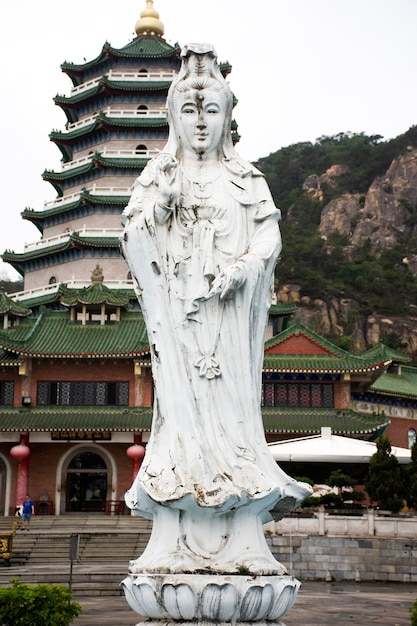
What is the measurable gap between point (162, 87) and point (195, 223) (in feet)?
119

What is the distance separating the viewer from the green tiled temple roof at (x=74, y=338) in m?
33.8

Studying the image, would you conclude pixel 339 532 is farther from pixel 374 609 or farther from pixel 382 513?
pixel 374 609

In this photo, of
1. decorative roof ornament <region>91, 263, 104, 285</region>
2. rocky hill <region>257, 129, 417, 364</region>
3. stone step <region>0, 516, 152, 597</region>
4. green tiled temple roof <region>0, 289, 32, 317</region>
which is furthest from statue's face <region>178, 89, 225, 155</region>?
rocky hill <region>257, 129, 417, 364</region>

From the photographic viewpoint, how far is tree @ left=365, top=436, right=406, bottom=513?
952 inches

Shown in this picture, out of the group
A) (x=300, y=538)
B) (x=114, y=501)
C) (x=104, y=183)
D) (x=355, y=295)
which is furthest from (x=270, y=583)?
(x=355, y=295)

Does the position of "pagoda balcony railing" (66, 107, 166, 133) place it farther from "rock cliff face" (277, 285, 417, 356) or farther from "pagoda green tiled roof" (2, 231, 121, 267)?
"rock cliff face" (277, 285, 417, 356)

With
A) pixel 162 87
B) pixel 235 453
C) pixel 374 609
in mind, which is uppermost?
pixel 162 87

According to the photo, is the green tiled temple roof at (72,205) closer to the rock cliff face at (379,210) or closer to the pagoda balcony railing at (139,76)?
the pagoda balcony railing at (139,76)

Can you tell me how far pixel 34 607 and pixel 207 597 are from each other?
113 inches

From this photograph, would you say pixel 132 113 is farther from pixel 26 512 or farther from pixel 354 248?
pixel 354 248

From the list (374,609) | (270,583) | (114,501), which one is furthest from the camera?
(114,501)

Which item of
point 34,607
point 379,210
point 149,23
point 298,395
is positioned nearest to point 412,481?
point 298,395

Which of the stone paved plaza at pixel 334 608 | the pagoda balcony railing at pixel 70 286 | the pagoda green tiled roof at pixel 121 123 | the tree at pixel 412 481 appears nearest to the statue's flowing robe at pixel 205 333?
the stone paved plaza at pixel 334 608

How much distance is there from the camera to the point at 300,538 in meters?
23.2
